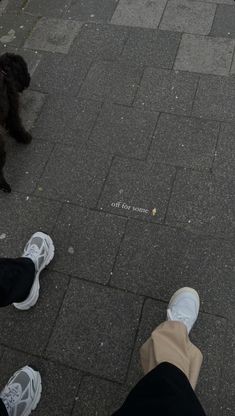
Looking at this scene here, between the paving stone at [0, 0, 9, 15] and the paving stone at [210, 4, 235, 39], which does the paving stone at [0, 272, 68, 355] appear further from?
the paving stone at [0, 0, 9, 15]

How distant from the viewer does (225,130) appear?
3.64m

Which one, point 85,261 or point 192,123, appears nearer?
point 85,261

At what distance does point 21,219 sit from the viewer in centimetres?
338

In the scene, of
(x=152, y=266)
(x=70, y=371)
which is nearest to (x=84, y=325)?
(x=70, y=371)

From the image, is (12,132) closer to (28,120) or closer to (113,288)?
(28,120)

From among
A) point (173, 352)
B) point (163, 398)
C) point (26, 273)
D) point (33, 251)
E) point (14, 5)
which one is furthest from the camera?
point (14, 5)

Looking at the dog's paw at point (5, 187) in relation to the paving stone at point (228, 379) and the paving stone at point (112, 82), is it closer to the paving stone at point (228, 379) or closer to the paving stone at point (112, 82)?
the paving stone at point (112, 82)

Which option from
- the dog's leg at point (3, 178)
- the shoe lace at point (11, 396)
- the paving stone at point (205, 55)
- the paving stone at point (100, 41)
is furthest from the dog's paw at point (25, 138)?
the shoe lace at point (11, 396)

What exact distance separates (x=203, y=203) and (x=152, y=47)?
6.59 ft

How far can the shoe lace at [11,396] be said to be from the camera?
2.55 m

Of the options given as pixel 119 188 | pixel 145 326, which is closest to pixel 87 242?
pixel 119 188

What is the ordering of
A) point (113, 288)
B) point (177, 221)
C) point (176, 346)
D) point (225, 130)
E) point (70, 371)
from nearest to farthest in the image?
1. point (176, 346)
2. point (70, 371)
3. point (113, 288)
4. point (177, 221)
5. point (225, 130)

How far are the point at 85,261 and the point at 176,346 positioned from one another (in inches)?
40.5

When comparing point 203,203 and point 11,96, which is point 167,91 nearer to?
point 203,203
